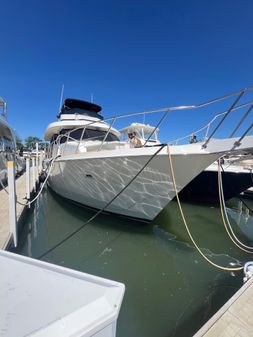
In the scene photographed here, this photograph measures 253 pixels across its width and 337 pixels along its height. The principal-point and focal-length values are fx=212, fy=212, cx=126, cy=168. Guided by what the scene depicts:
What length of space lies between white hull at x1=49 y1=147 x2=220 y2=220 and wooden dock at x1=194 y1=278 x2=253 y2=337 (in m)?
2.33

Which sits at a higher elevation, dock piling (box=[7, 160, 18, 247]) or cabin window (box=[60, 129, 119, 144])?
cabin window (box=[60, 129, 119, 144])

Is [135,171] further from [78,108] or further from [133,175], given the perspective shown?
[78,108]

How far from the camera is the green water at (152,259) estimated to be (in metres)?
2.65

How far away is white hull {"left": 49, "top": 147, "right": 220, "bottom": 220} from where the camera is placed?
4.23 meters

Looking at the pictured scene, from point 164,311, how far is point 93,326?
220 cm

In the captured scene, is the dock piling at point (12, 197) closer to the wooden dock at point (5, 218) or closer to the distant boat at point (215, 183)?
the wooden dock at point (5, 218)

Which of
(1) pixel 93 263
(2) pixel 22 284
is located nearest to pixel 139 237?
(1) pixel 93 263

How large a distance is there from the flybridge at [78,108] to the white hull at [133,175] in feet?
13.8

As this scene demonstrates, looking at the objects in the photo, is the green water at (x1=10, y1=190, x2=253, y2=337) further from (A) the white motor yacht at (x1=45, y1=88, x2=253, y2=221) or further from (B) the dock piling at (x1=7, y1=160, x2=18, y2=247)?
(B) the dock piling at (x1=7, y1=160, x2=18, y2=247)

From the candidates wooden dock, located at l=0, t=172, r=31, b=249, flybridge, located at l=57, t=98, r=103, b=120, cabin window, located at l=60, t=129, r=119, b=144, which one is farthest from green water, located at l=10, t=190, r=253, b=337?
flybridge, located at l=57, t=98, r=103, b=120

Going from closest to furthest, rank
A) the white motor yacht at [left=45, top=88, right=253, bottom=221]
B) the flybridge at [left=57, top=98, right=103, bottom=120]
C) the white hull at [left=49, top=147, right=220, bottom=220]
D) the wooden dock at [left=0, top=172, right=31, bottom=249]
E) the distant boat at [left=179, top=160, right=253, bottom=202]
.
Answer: the wooden dock at [left=0, top=172, right=31, bottom=249] → the white motor yacht at [left=45, top=88, right=253, bottom=221] → the white hull at [left=49, top=147, right=220, bottom=220] → the distant boat at [left=179, top=160, right=253, bottom=202] → the flybridge at [left=57, top=98, right=103, bottom=120]

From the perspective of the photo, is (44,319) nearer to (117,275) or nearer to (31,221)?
(117,275)

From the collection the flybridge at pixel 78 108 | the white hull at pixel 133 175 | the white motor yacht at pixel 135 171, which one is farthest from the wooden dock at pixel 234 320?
the flybridge at pixel 78 108

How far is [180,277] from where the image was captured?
139 inches
